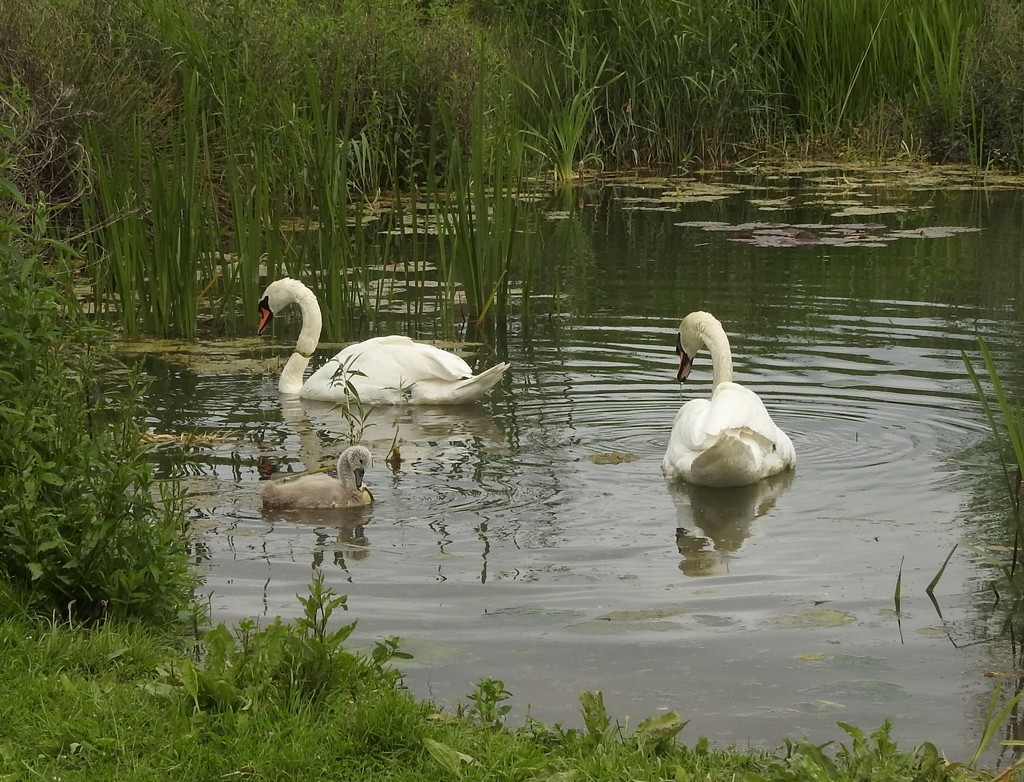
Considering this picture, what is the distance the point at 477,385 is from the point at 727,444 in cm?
219

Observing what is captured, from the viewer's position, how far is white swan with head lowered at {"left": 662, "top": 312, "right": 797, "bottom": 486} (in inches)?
269

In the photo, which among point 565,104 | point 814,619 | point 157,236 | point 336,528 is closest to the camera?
point 814,619

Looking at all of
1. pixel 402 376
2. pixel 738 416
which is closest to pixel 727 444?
pixel 738 416

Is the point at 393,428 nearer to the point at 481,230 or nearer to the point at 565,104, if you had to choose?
the point at 481,230

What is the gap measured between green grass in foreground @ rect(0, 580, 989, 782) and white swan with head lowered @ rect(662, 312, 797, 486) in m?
2.75

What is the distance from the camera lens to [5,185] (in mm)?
4754

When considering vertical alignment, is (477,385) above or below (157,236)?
below

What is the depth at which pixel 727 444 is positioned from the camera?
268 inches

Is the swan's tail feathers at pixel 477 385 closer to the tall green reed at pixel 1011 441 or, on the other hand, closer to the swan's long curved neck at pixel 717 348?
the swan's long curved neck at pixel 717 348

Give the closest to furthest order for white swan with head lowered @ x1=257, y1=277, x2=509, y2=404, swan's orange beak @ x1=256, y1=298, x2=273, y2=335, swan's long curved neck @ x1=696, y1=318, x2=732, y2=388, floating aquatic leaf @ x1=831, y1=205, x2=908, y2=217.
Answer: swan's long curved neck @ x1=696, y1=318, x2=732, y2=388 → white swan with head lowered @ x1=257, y1=277, x2=509, y2=404 → swan's orange beak @ x1=256, y1=298, x2=273, y2=335 → floating aquatic leaf @ x1=831, y1=205, x2=908, y2=217

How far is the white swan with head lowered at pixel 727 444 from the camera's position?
269 inches

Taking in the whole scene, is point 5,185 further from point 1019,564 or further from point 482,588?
point 1019,564

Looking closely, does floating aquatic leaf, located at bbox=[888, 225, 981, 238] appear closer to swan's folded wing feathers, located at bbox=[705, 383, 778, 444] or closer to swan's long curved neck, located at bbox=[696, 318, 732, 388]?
swan's long curved neck, located at bbox=[696, 318, 732, 388]

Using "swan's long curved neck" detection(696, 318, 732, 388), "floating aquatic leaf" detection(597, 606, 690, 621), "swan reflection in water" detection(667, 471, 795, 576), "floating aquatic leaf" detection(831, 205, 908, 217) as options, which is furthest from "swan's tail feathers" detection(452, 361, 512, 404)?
"floating aquatic leaf" detection(831, 205, 908, 217)
